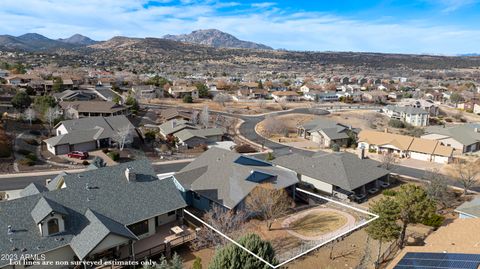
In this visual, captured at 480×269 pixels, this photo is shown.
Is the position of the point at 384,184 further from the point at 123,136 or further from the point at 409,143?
the point at 123,136

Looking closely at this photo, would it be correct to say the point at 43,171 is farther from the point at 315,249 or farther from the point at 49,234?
the point at 315,249

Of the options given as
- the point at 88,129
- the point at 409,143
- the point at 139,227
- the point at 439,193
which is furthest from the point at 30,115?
the point at 409,143

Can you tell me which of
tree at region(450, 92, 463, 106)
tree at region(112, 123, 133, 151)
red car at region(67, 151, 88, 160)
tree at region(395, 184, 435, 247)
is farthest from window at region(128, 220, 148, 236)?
tree at region(450, 92, 463, 106)

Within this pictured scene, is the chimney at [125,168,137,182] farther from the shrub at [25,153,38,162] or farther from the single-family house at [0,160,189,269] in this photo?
the shrub at [25,153,38,162]

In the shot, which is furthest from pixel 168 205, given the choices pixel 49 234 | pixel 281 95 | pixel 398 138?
pixel 281 95

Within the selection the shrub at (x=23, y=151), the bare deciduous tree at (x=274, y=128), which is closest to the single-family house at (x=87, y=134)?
the shrub at (x=23, y=151)

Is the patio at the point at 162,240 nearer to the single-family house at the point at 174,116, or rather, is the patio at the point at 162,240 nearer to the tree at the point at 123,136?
the tree at the point at 123,136
